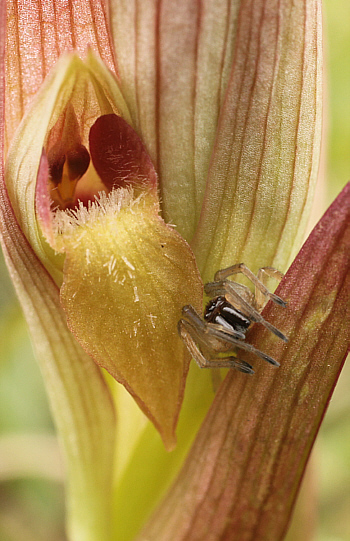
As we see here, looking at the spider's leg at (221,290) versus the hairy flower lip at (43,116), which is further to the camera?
the spider's leg at (221,290)

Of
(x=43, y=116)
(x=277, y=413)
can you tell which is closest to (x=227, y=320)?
(x=277, y=413)

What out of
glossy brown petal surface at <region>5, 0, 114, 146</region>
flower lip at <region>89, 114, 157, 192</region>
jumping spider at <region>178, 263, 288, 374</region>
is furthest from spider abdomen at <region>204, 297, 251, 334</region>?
glossy brown petal surface at <region>5, 0, 114, 146</region>

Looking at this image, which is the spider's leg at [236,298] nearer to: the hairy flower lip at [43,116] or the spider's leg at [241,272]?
the spider's leg at [241,272]

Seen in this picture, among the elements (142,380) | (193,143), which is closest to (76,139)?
(193,143)

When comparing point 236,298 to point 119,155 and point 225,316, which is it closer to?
point 225,316

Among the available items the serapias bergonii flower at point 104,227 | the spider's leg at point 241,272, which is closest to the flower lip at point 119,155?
the serapias bergonii flower at point 104,227

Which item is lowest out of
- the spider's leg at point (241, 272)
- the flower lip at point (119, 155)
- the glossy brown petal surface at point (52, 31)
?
the spider's leg at point (241, 272)

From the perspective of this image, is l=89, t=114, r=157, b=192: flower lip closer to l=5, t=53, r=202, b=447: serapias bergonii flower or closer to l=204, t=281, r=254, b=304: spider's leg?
l=5, t=53, r=202, b=447: serapias bergonii flower
